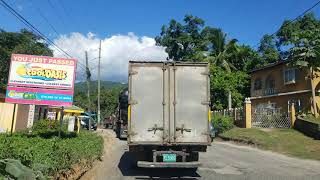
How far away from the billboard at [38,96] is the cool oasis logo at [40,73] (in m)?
0.43

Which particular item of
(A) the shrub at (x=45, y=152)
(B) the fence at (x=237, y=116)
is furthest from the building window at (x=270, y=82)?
(A) the shrub at (x=45, y=152)

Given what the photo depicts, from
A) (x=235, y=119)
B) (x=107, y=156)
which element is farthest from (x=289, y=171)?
(x=235, y=119)

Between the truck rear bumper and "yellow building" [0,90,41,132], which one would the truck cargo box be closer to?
the truck rear bumper

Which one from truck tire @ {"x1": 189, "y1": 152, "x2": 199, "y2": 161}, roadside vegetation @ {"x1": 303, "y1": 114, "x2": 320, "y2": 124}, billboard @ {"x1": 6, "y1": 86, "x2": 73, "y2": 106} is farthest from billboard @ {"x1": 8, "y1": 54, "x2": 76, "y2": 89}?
roadside vegetation @ {"x1": 303, "y1": 114, "x2": 320, "y2": 124}

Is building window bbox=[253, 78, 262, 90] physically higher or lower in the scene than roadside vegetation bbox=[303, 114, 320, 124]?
higher

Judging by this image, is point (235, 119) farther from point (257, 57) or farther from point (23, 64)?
point (23, 64)

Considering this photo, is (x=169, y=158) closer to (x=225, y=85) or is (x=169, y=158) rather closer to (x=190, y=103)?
(x=190, y=103)

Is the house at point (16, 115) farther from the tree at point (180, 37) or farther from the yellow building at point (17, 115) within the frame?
the tree at point (180, 37)

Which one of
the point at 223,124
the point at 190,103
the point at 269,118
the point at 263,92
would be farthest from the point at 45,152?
the point at 263,92

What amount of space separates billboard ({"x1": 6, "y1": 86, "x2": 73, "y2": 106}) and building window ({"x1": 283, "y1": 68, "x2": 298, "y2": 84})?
2336 centimetres

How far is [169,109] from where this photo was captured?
1194 cm

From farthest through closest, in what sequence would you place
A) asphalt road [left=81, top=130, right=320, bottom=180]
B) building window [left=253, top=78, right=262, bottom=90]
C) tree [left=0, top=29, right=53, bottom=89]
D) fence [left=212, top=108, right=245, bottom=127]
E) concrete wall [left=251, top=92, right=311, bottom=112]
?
tree [left=0, top=29, right=53, bottom=89], building window [left=253, top=78, right=262, bottom=90], fence [left=212, top=108, right=245, bottom=127], concrete wall [left=251, top=92, right=311, bottom=112], asphalt road [left=81, top=130, right=320, bottom=180]

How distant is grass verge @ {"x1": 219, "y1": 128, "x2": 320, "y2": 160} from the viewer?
20883mm

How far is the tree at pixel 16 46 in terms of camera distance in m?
45.0
